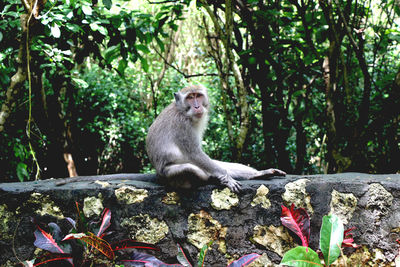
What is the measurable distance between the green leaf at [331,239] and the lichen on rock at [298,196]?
423 millimetres

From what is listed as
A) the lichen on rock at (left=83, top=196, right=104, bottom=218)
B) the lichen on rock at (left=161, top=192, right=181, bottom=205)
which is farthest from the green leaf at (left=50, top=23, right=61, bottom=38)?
the lichen on rock at (left=161, top=192, right=181, bottom=205)

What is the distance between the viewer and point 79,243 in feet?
9.47

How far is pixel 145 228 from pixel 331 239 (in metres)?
1.40

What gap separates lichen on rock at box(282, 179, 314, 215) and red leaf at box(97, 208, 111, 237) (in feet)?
4.54

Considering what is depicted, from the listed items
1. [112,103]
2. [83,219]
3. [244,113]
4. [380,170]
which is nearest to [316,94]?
[380,170]

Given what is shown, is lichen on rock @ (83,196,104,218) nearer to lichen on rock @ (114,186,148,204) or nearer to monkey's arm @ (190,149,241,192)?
lichen on rock @ (114,186,148,204)

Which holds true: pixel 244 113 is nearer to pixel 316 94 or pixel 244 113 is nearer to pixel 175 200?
pixel 175 200

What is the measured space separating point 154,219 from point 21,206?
1.05 m

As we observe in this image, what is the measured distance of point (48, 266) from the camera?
2.89m

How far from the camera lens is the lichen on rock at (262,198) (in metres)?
3.15

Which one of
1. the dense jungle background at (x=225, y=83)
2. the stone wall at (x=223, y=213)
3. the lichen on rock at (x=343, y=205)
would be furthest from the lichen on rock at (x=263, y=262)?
the dense jungle background at (x=225, y=83)

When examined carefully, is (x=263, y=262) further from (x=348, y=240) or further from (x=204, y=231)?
(x=348, y=240)

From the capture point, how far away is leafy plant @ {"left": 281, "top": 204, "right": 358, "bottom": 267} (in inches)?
101

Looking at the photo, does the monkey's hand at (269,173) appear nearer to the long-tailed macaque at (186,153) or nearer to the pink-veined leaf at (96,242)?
the long-tailed macaque at (186,153)
